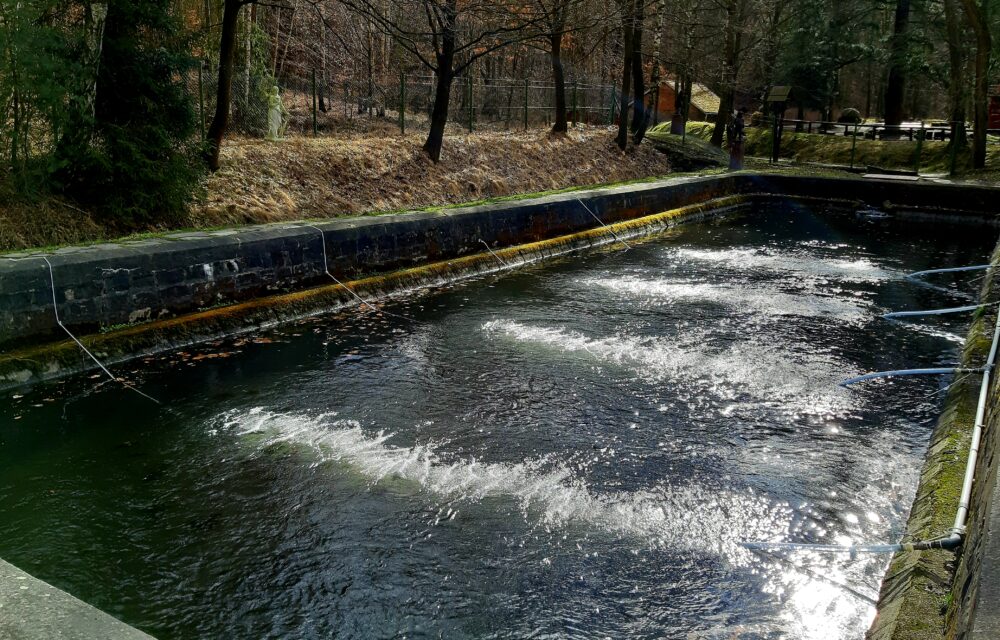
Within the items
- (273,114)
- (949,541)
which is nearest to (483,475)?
(949,541)

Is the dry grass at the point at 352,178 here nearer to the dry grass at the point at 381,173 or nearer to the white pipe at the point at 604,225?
the dry grass at the point at 381,173

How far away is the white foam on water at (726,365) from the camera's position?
26.6 ft

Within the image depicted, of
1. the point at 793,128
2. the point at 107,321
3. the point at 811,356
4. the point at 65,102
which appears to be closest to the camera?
the point at 107,321

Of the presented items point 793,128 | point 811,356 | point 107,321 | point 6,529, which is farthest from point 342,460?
point 793,128

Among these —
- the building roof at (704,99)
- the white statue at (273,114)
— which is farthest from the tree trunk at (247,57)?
the building roof at (704,99)

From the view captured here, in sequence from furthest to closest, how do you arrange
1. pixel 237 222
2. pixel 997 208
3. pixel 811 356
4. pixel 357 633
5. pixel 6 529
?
1. pixel 997 208
2. pixel 237 222
3. pixel 811 356
4. pixel 6 529
5. pixel 357 633

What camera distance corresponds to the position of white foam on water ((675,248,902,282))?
47.4ft

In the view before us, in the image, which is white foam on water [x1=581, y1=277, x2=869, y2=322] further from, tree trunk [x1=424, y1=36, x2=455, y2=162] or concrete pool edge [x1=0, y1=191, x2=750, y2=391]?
tree trunk [x1=424, y1=36, x2=455, y2=162]

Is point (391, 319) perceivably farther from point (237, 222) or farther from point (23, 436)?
point (23, 436)

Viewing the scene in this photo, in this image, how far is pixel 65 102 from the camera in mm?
10523

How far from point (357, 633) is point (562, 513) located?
1760 mm

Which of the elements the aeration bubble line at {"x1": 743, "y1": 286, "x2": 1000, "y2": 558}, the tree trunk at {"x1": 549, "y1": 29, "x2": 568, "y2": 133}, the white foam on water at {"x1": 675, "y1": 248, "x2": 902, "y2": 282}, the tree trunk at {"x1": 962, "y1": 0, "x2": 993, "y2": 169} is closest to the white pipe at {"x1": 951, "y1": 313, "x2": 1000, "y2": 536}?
the aeration bubble line at {"x1": 743, "y1": 286, "x2": 1000, "y2": 558}

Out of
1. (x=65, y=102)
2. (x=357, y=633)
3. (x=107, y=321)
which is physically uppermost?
(x=65, y=102)

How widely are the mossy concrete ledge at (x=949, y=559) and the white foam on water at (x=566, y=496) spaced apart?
86cm
